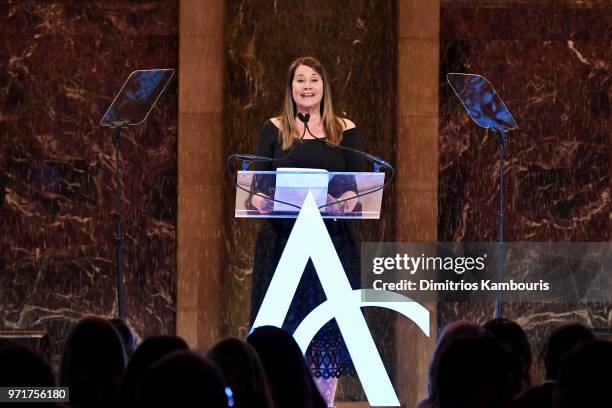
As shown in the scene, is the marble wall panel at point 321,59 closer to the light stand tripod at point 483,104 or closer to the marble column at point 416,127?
the marble column at point 416,127

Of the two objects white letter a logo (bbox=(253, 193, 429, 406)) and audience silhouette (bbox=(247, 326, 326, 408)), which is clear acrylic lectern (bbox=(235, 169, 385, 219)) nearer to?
white letter a logo (bbox=(253, 193, 429, 406))

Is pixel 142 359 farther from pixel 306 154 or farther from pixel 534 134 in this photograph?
pixel 534 134

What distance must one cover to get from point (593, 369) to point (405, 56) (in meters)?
4.80

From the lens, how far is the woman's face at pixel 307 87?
5922mm

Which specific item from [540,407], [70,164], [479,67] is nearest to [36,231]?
[70,164]

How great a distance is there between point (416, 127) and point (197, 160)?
153 centimetres

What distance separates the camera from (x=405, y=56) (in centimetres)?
745

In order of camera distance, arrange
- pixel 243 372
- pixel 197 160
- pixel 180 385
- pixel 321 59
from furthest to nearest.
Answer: pixel 321 59 < pixel 197 160 < pixel 243 372 < pixel 180 385

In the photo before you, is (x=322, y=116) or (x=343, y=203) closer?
(x=343, y=203)

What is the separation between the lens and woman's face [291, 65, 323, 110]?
5.92 metres

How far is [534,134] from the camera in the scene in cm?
773

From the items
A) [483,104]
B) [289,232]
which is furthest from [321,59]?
[289,232]

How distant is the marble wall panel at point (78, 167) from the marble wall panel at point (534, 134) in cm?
202

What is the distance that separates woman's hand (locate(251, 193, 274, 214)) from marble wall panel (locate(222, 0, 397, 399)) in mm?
2305
